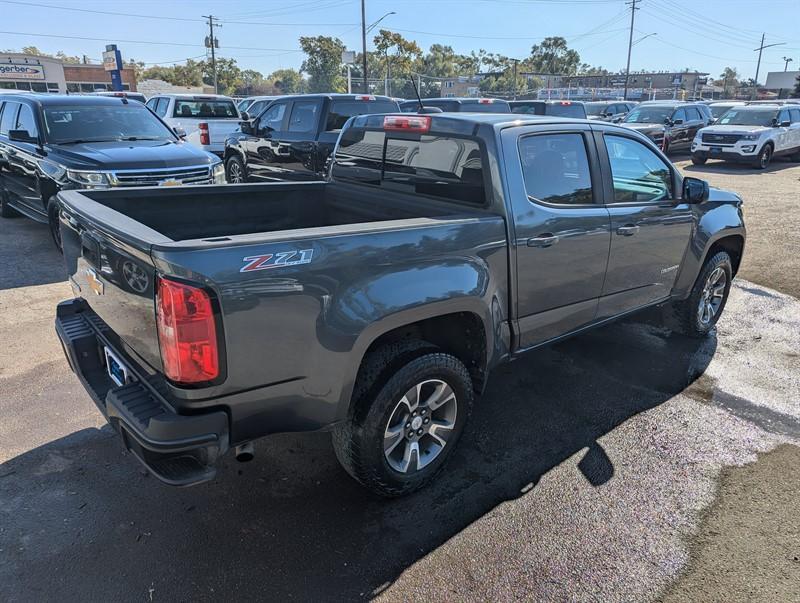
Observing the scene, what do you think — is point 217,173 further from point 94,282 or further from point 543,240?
point 543,240

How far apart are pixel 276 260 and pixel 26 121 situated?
7717 mm

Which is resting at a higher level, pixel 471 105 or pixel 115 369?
pixel 471 105

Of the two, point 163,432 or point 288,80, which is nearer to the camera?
point 163,432

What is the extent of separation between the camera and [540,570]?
2592 millimetres

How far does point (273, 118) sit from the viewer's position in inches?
408

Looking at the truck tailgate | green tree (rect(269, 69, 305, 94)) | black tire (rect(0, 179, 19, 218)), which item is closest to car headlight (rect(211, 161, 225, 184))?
black tire (rect(0, 179, 19, 218))

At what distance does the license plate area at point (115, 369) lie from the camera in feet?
8.84

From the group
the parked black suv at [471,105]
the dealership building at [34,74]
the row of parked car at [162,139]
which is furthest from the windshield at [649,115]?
the dealership building at [34,74]

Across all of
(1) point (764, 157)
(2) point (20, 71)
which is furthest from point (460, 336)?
(2) point (20, 71)

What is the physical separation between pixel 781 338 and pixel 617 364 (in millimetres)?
1849

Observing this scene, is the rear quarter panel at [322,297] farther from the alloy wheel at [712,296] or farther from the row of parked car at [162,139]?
the alloy wheel at [712,296]

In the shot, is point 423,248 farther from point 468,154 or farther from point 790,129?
point 790,129

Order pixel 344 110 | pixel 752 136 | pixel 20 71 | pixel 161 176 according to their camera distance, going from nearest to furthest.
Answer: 1. pixel 161 176
2. pixel 344 110
3. pixel 752 136
4. pixel 20 71

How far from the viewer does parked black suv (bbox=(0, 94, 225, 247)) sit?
687 cm
